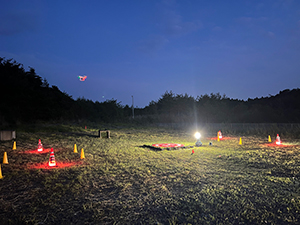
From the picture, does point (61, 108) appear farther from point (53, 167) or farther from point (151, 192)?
point (151, 192)

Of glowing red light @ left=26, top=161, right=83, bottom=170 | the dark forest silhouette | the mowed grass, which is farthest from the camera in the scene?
the dark forest silhouette

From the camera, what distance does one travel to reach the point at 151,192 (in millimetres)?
5172

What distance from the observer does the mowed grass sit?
12.9 ft

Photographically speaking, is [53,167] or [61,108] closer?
[53,167]

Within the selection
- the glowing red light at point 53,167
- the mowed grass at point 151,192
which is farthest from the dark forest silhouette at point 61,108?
the mowed grass at point 151,192

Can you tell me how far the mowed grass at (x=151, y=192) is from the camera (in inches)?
154

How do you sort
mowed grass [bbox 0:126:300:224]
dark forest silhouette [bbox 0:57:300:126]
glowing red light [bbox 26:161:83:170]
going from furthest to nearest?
1. dark forest silhouette [bbox 0:57:300:126]
2. glowing red light [bbox 26:161:83:170]
3. mowed grass [bbox 0:126:300:224]

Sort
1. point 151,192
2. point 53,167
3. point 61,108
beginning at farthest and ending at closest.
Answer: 1. point 61,108
2. point 53,167
3. point 151,192

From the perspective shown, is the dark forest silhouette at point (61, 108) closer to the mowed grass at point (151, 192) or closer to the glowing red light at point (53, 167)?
the glowing red light at point (53, 167)

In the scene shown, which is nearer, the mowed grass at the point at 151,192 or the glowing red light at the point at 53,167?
the mowed grass at the point at 151,192

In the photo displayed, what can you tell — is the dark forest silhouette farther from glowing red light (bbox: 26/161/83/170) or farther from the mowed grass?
the mowed grass

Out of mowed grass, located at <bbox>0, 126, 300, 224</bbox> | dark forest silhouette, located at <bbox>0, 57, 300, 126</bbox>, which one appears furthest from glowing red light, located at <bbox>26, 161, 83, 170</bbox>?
dark forest silhouette, located at <bbox>0, 57, 300, 126</bbox>

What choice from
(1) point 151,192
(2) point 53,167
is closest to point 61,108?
(2) point 53,167

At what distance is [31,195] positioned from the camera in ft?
16.5
